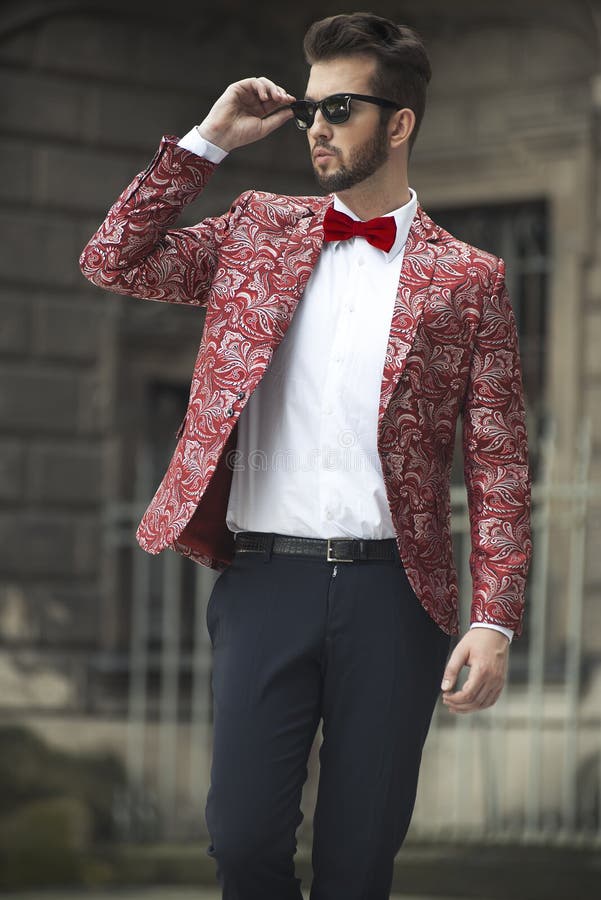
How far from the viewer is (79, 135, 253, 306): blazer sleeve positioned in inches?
101

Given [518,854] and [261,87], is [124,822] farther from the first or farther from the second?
[261,87]

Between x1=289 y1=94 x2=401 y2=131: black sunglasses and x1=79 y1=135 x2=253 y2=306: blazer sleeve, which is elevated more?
x1=289 y1=94 x2=401 y2=131: black sunglasses

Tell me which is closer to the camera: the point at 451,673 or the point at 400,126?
the point at 451,673

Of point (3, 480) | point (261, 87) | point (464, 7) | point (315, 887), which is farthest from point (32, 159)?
point (315, 887)

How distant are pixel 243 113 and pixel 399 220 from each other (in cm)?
35

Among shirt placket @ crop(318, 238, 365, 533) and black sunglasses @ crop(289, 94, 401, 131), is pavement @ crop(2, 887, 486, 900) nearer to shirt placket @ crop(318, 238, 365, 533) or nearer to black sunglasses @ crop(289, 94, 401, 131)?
shirt placket @ crop(318, 238, 365, 533)

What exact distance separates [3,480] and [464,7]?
300cm

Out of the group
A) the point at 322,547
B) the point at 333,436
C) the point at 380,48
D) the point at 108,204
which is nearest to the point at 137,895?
the point at 108,204

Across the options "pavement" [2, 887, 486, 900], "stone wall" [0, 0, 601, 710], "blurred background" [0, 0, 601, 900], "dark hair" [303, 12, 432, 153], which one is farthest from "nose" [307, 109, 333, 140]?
"stone wall" [0, 0, 601, 710]

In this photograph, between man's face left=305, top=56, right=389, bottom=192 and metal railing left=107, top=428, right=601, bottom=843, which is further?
metal railing left=107, top=428, right=601, bottom=843

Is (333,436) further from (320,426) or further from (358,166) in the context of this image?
(358,166)

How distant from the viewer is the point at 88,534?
6555 millimetres

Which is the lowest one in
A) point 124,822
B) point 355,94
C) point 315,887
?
point 124,822

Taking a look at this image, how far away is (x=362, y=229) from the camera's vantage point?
8.82ft
